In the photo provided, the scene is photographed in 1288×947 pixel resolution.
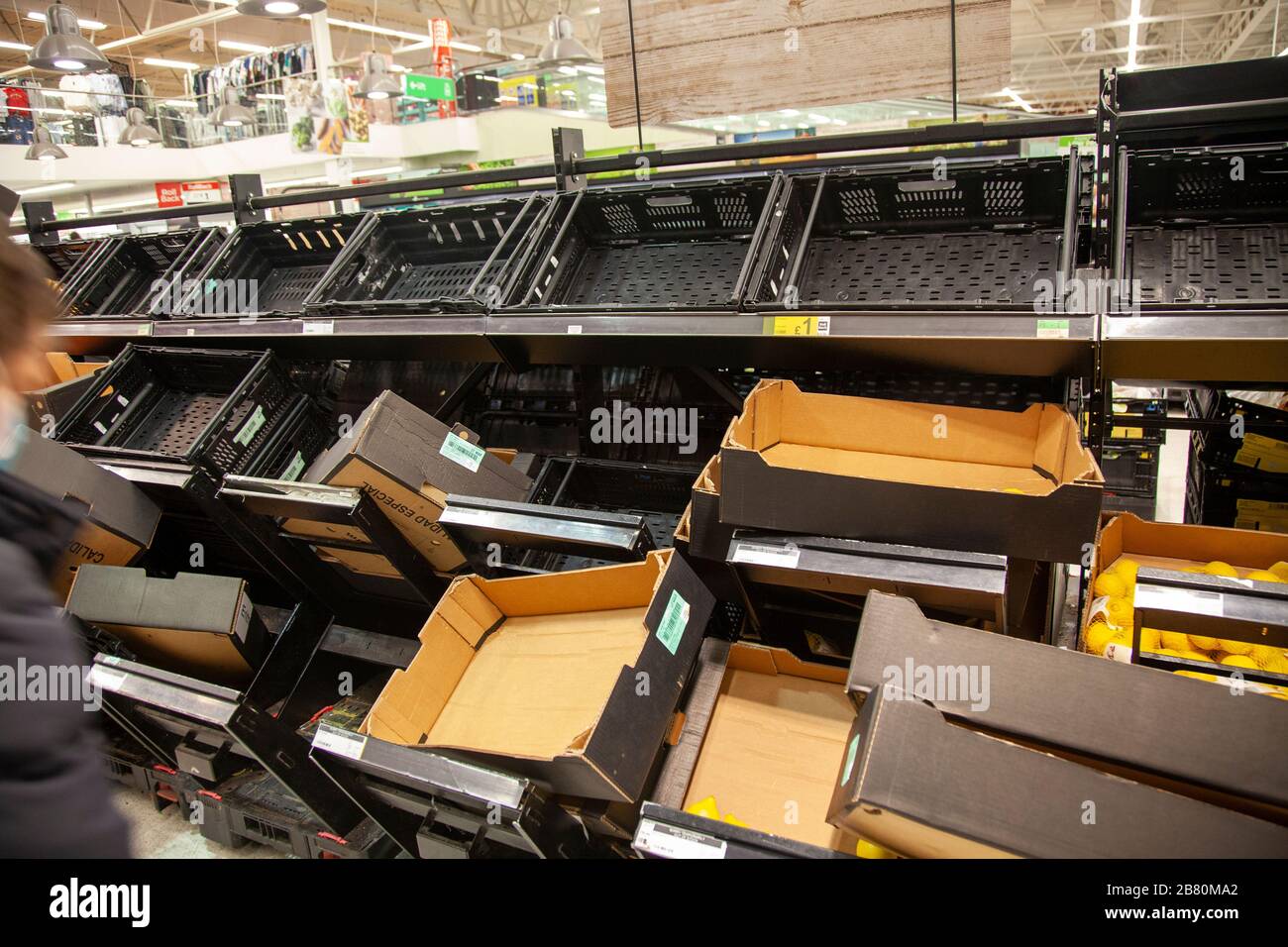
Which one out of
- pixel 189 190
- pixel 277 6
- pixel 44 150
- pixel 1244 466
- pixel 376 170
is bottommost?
pixel 1244 466

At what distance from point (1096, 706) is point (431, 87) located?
10.2 m

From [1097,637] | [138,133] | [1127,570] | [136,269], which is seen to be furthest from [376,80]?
[1097,637]

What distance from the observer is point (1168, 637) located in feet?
4.92

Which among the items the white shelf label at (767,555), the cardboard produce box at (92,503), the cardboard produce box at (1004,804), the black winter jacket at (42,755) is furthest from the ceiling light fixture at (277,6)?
the cardboard produce box at (1004,804)

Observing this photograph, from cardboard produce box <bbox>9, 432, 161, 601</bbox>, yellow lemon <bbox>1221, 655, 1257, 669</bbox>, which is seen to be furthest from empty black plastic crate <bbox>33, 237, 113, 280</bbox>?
yellow lemon <bbox>1221, 655, 1257, 669</bbox>

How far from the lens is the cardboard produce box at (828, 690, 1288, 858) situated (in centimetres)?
96

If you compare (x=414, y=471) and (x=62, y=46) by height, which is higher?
(x=62, y=46)

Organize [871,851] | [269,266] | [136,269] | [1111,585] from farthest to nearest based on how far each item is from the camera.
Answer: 1. [136,269]
2. [269,266]
3. [1111,585]
4. [871,851]

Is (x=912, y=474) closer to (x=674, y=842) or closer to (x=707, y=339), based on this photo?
(x=707, y=339)

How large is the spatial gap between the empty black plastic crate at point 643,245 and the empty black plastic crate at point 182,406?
92 centimetres

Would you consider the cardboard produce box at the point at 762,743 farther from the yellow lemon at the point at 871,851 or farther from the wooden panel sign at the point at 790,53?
the wooden panel sign at the point at 790,53

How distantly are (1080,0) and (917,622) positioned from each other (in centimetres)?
1478

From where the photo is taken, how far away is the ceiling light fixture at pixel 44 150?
337 inches

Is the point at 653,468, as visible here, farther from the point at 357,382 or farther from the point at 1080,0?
the point at 1080,0
